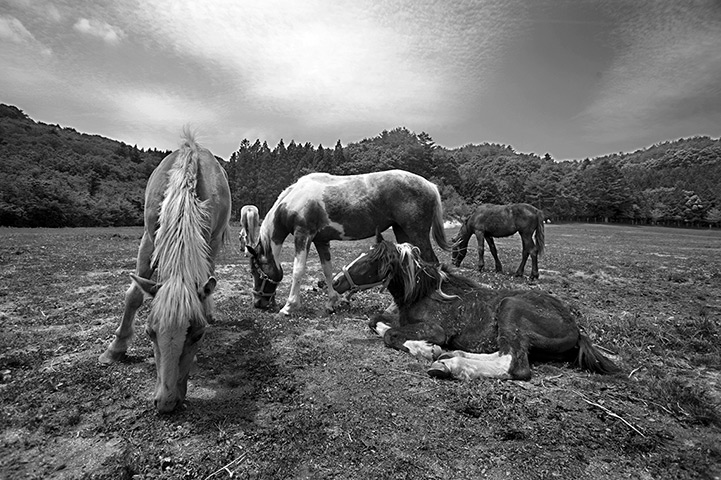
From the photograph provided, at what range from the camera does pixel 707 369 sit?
4.93 meters

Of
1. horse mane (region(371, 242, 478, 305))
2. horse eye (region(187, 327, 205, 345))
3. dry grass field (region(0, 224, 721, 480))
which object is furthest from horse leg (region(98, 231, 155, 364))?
horse mane (region(371, 242, 478, 305))

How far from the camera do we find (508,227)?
13.1m

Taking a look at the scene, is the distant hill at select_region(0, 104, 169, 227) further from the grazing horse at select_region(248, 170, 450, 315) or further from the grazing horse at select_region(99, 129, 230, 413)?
the grazing horse at select_region(99, 129, 230, 413)

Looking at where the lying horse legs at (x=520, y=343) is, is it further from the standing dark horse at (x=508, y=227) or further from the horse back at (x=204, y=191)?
the standing dark horse at (x=508, y=227)

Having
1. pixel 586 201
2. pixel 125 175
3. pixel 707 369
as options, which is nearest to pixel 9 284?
pixel 707 369

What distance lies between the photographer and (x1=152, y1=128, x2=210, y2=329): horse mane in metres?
3.41

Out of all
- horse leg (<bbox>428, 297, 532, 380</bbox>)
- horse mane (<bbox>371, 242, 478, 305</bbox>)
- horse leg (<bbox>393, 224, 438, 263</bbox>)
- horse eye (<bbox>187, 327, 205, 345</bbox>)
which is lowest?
horse leg (<bbox>428, 297, 532, 380</bbox>)

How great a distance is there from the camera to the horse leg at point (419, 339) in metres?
5.11

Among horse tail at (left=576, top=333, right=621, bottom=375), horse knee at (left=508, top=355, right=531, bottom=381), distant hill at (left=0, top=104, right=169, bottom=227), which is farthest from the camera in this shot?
distant hill at (left=0, top=104, right=169, bottom=227)

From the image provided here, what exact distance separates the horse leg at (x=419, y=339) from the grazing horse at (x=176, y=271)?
9.67 ft

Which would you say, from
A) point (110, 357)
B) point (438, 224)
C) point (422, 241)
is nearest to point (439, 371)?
point (422, 241)

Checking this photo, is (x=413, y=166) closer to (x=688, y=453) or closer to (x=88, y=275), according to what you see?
(x=88, y=275)

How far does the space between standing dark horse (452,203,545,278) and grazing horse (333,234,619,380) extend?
669 centimetres

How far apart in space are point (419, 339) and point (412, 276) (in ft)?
3.50
